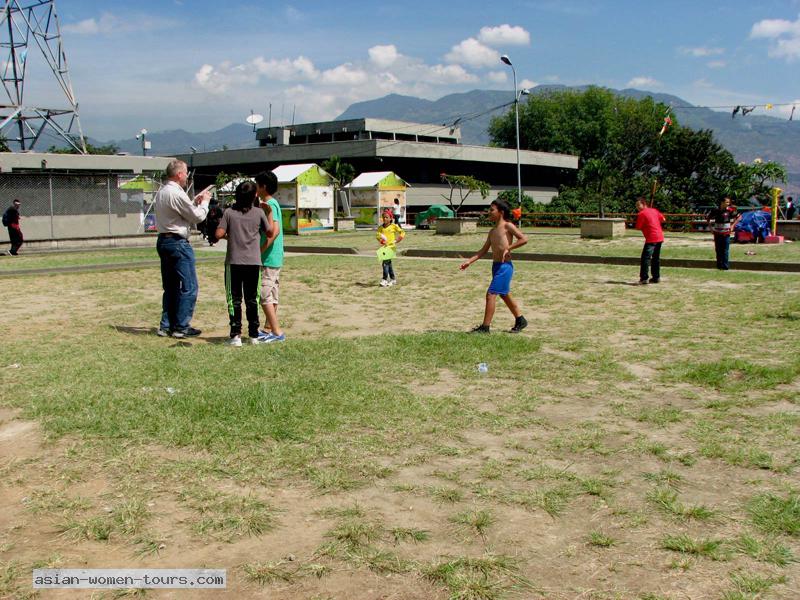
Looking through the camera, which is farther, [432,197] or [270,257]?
[432,197]

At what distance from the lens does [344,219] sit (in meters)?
42.9

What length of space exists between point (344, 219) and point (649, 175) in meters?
40.1

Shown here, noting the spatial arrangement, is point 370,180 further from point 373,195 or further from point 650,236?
point 650,236

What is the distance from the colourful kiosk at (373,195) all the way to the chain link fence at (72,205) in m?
13.7

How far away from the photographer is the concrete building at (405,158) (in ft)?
192

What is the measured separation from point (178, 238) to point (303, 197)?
1190 inches

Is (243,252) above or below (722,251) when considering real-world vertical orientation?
above

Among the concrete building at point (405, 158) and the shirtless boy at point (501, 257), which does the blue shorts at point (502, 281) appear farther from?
the concrete building at point (405, 158)

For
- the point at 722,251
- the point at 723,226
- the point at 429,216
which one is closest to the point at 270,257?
the point at 723,226

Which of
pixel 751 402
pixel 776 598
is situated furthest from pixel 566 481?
pixel 751 402

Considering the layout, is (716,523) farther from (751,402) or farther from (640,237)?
(640,237)

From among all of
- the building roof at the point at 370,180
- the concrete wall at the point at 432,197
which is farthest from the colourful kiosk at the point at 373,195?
the concrete wall at the point at 432,197

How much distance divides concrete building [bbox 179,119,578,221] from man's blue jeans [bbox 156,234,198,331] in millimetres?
42427

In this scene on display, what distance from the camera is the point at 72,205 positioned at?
96.7 ft
